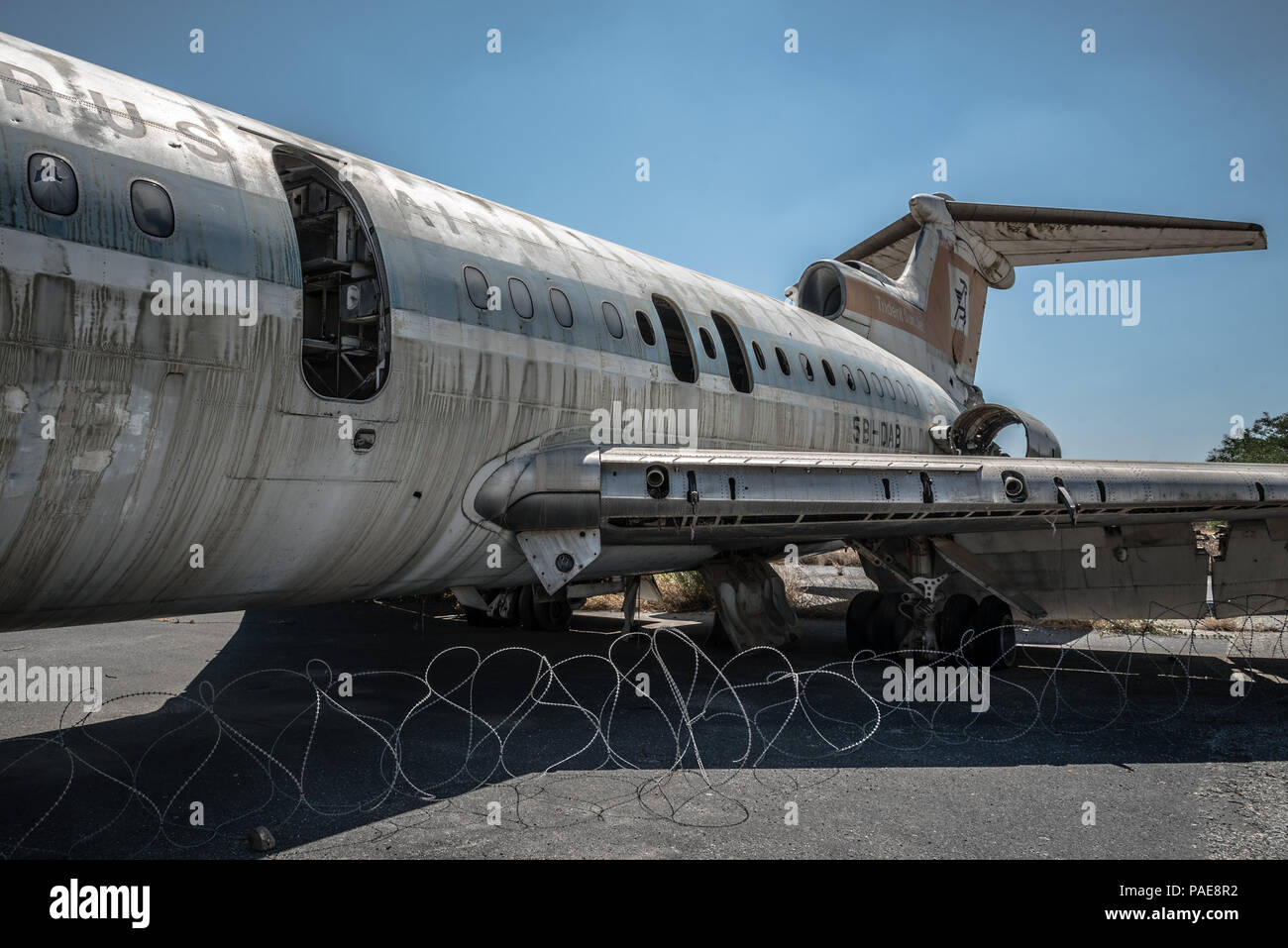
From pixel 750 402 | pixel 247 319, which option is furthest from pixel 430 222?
pixel 750 402

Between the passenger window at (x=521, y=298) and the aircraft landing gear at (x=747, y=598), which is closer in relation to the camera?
the passenger window at (x=521, y=298)

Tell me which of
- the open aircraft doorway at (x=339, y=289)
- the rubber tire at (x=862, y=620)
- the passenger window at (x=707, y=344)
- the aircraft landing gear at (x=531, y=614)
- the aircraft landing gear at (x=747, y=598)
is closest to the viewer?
the open aircraft doorway at (x=339, y=289)

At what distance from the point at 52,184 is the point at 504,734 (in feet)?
17.0

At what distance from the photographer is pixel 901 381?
Answer: 49.4 ft

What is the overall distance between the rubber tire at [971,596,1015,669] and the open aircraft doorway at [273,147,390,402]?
8611 mm

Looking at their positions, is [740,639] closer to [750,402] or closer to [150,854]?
[750,402]

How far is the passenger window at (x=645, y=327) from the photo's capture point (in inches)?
362

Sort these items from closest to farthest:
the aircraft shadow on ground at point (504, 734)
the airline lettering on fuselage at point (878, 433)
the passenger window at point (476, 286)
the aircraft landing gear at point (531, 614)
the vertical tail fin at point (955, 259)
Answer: the aircraft shadow on ground at point (504, 734), the passenger window at point (476, 286), the airline lettering on fuselage at point (878, 433), the vertical tail fin at point (955, 259), the aircraft landing gear at point (531, 614)

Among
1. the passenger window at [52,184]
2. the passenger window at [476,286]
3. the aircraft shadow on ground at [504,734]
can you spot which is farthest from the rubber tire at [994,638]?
the passenger window at [52,184]

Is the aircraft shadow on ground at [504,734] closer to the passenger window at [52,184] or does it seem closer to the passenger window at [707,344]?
the passenger window at [707,344]

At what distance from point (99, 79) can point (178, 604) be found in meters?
3.31

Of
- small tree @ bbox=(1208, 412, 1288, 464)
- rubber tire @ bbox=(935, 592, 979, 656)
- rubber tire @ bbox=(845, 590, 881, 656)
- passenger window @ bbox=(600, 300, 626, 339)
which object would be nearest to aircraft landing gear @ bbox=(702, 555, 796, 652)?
rubber tire @ bbox=(845, 590, 881, 656)

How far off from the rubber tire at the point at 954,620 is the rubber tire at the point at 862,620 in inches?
33.9

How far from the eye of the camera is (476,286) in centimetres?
745
